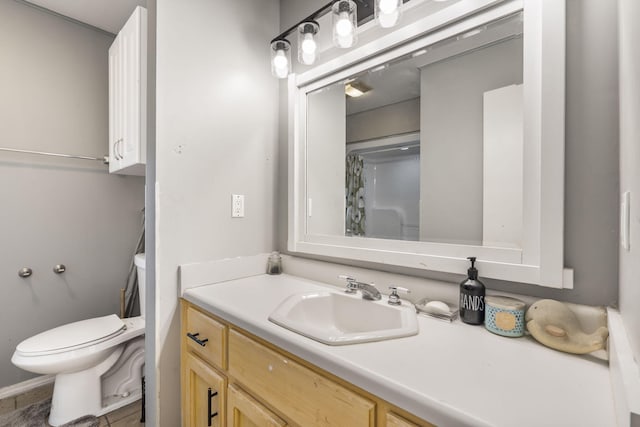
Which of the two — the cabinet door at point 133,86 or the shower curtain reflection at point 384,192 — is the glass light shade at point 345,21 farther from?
the cabinet door at point 133,86

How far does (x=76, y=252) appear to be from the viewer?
193 cm

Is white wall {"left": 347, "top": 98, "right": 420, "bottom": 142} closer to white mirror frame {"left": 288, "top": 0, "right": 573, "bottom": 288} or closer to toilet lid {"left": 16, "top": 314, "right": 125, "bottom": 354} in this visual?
white mirror frame {"left": 288, "top": 0, "right": 573, "bottom": 288}

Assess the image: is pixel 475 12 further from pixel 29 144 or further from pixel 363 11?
pixel 29 144

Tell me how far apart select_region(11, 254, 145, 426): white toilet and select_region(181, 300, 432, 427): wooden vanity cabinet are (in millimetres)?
665

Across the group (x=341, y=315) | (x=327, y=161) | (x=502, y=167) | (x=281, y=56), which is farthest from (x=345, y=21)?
(x=341, y=315)

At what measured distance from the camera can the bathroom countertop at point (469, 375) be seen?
A: 0.47 meters

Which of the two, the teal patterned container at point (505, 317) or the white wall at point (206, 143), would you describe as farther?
the white wall at point (206, 143)

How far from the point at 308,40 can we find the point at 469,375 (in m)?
1.34

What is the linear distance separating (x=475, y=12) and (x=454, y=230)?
692mm

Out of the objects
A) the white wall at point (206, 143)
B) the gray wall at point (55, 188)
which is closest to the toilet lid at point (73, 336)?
the gray wall at point (55, 188)

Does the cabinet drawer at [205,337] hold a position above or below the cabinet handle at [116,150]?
below

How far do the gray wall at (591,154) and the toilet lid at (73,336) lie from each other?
6.56ft

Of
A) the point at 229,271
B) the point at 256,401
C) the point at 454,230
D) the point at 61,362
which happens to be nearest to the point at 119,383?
the point at 61,362

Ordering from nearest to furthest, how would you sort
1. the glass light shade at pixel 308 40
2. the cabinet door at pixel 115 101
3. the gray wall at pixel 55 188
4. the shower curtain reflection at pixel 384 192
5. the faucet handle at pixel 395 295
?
the faucet handle at pixel 395 295 < the shower curtain reflection at pixel 384 192 < the glass light shade at pixel 308 40 < the cabinet door at pixel 115 101 < the gray wall at pixel 55 188
